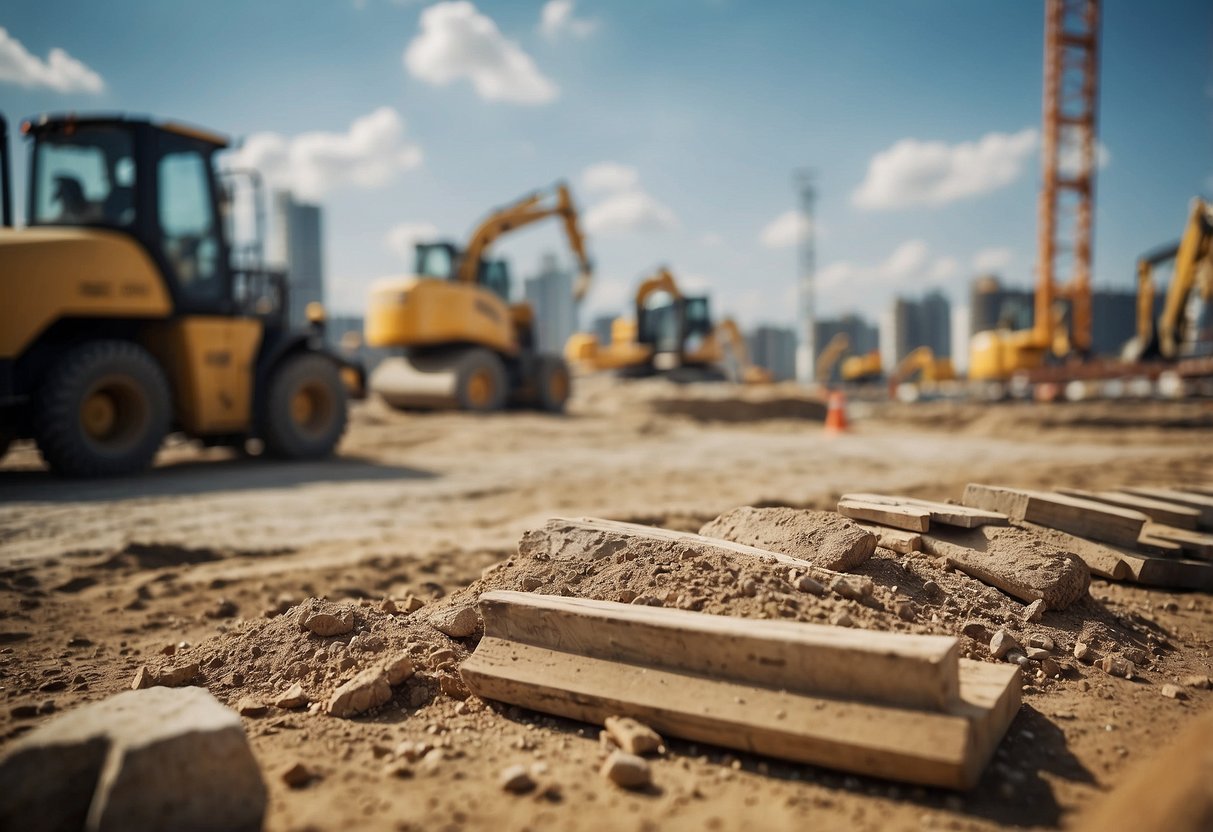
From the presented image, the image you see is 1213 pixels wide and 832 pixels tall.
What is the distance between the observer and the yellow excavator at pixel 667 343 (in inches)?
907

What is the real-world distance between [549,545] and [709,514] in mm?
2699

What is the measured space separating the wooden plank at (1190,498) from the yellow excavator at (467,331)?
10876mm

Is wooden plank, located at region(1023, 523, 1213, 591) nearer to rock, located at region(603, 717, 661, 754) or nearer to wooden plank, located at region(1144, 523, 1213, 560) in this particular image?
wooden plank, located at region(1144, 523, 1213, 560)

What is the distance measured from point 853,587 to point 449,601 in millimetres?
1568

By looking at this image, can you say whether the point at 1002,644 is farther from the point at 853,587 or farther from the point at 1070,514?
the point at 1070,514

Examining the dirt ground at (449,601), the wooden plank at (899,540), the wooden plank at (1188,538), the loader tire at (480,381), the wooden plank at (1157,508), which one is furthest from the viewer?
the loader tire at (480,381)

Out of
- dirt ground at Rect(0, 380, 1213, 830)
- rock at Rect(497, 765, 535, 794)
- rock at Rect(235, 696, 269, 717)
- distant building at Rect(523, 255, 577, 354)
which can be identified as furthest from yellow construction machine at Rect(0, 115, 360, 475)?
distant building at Rect(523, 255, 577, 354)

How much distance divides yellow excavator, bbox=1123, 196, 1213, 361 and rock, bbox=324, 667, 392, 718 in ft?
56.3

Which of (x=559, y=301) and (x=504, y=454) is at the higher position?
(x=559, y=301)

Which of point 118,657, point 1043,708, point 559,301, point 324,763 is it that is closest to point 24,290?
point 118,657

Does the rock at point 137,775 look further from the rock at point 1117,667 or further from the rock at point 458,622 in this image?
the rock at point 1117,667

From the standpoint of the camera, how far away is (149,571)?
14.3 ft

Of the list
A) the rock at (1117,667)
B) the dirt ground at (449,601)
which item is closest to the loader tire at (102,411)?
the dirt ground at (449,601)

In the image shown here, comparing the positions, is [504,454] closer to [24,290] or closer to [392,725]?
[24,290]
